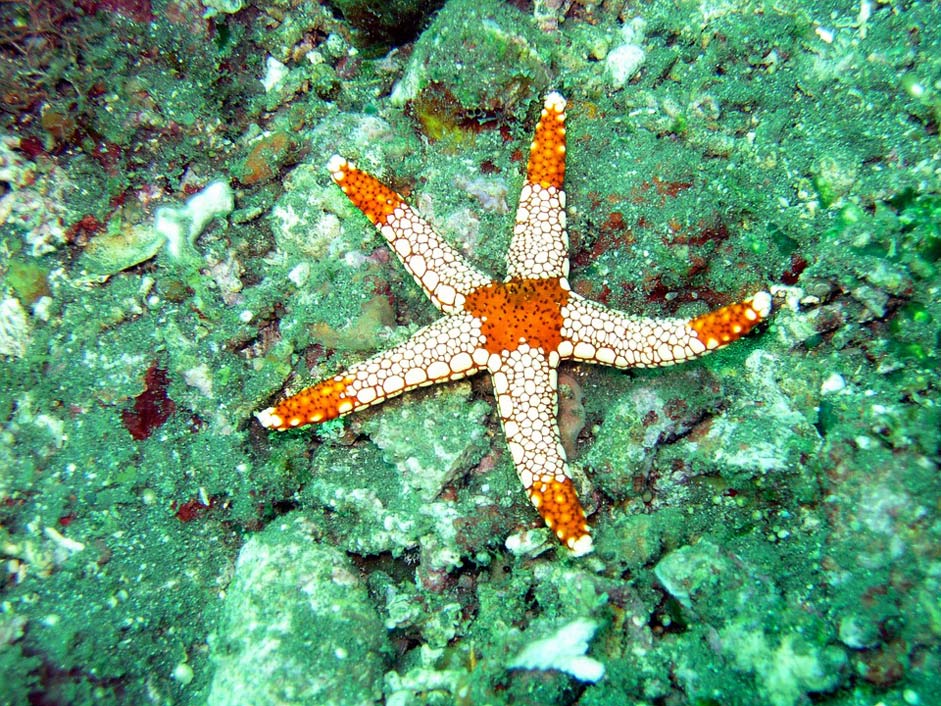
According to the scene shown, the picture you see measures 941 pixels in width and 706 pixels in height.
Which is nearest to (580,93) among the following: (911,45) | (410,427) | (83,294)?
(911,45)

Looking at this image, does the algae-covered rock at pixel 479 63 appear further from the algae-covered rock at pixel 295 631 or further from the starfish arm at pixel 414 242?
the algae-covered rock at pixel 295 631

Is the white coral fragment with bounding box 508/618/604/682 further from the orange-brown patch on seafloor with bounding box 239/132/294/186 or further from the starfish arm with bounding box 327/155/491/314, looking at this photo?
the orange-brown patch on seafloor with bounding box 239/132/294/186

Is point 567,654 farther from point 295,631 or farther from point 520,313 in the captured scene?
point 520,313

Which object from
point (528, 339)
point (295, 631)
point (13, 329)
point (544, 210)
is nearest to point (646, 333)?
point (528, 339)

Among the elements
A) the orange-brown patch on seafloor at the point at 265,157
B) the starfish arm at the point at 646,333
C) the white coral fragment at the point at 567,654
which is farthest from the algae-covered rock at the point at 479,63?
the white coral fragment at the point at 567,654

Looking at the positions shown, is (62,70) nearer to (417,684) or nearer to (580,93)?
(580,93)

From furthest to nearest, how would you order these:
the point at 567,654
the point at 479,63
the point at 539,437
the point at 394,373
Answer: the point at 479,63 → the point at 394,373 → the point at 539,437 → the point at 567,654
